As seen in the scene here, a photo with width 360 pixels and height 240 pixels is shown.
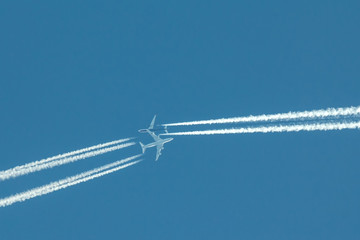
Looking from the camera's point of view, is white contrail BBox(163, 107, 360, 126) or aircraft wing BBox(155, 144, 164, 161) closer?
white contrail BBox(163, 107, 360, 126)

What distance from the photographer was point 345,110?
162 ft

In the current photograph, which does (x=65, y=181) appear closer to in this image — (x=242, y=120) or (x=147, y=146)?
(x=147, y=146)

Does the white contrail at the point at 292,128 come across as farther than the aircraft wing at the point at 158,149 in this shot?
No

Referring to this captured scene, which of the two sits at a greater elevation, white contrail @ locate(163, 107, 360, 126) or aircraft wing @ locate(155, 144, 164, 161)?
aircraft wing @ locate(155, 144, 164, 161)

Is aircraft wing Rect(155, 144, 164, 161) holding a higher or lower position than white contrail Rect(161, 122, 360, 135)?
higher

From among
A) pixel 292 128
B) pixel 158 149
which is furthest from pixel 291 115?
pixel 158 149

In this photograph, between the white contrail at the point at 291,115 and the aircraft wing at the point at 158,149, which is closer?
the white contrail at the point at 291,115

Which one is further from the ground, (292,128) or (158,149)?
(158,149)

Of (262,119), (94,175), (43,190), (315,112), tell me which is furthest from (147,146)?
(315,112)

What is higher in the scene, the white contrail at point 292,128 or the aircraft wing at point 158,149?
the aircraft wing at point 158,149

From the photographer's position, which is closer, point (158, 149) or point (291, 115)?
point (291, 115)

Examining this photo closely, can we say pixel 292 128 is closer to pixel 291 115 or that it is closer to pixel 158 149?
pixel 291 115

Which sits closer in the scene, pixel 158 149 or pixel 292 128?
pixel 292 128

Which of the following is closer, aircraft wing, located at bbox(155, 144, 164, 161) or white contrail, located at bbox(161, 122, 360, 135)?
white contrail, located at bbox(161, 122, 360, 135)
